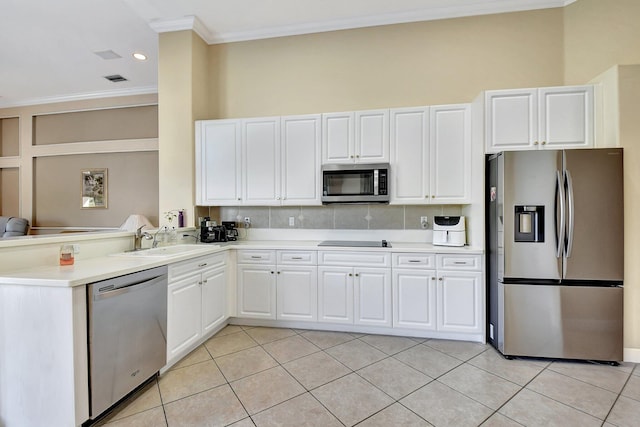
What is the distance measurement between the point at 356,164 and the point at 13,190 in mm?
6633

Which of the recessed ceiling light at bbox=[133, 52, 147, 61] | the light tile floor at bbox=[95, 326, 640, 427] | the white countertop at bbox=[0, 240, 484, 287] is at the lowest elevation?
the light tile floor at bbox=[95, 326, 640, 427]

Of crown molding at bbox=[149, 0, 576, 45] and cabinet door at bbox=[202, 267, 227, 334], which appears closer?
cabinet door at bbox=[202, 267, 227, 334]

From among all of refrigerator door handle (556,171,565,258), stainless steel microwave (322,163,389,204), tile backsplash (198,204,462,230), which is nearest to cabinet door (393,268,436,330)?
tile backsplash (198,204,462,230)

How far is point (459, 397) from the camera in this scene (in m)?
1.96

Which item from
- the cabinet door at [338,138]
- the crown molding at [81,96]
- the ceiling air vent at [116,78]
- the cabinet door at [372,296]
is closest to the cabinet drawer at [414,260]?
the cabinet door at [372,296]

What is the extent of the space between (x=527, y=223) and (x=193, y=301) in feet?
9.66

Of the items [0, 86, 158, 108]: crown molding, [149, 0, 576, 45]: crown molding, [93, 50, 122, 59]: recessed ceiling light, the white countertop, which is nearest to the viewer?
the white countertop

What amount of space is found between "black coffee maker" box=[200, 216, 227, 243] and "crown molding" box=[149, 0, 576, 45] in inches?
89.6

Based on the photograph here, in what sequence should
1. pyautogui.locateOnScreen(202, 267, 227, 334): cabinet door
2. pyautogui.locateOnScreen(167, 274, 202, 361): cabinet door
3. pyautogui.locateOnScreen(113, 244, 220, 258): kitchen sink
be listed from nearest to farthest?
pyautogui.locateOnScreen(167, 274, 202, 361): cabinet door → pyautogui.locateOnScreen(113, 244, 220, 258): kitchen sink → pyautogui.locateOnScreen(202, 267, 227, 334): cabinet door

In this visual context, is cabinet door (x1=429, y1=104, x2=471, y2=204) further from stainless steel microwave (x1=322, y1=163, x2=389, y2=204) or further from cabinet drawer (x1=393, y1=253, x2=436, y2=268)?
cabinet drawer (x1=393, y1=253, x2=436, y2=268)

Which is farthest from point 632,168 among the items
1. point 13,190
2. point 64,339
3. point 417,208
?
point 13,190

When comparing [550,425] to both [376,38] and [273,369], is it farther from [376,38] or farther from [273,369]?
[376,38]

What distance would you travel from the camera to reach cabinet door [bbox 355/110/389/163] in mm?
3115

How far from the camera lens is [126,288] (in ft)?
6.12
